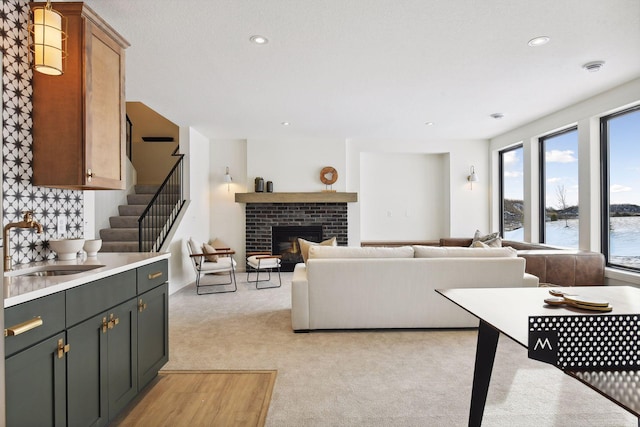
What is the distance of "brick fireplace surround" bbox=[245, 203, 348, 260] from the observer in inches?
288

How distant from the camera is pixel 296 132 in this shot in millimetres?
6723

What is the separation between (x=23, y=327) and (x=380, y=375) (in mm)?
2098

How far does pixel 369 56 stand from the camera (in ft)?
11.5

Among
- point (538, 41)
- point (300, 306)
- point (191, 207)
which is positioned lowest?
point (300, 306)

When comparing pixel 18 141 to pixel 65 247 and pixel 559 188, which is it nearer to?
pixel 65 247

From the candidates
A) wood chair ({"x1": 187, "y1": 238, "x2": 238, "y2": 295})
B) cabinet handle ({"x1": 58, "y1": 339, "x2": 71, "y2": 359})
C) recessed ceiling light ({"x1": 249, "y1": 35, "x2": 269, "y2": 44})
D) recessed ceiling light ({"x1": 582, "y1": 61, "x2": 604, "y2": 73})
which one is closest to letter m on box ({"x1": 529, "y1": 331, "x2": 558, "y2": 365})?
cabinet handle ({"x1": 58, "y1": 339, "x2": 71, "y2": 359})

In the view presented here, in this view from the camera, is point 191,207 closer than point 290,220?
Yes

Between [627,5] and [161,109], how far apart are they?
502cm

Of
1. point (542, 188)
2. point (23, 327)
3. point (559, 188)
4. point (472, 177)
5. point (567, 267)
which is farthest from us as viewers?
point (472, 177)

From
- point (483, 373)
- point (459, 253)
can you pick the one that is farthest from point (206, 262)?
point (483, 373)

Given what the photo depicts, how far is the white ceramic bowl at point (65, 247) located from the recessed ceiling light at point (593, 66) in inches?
182

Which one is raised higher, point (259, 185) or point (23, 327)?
point (259, 185)

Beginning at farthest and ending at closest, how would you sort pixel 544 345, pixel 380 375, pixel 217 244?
pixel 217 244 → pixel 380 375 → pixel 544 345

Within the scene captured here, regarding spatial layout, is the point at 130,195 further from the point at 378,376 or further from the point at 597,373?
the point at 597,373
